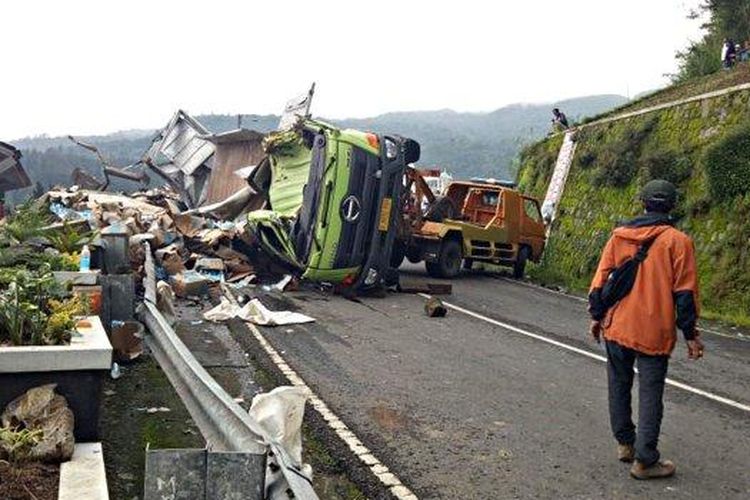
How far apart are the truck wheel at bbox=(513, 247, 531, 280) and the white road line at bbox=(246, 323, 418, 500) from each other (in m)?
10.9

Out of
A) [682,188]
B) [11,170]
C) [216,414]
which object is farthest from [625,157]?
[11,170]

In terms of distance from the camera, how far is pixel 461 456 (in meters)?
4.67

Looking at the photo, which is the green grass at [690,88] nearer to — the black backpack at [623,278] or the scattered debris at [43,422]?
the black backpack at [623,278]

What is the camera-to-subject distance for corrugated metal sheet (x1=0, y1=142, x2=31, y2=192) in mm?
22688

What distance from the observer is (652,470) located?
4.45m

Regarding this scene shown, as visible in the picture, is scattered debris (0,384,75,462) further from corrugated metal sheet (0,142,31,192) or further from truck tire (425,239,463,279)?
corrugated metal sheet (0,142,31,192)

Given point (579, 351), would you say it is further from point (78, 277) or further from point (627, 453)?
point (78, 277)

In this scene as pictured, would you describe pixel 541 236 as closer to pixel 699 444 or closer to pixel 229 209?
pixel 229 209

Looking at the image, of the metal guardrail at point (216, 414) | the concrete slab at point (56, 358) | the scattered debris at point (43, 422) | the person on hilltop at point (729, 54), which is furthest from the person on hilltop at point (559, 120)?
the scattered debris at point (43, 422)

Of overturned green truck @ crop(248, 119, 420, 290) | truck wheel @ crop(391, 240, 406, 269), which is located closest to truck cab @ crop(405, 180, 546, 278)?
truck wheel @ crop(391, 240, 406, 269)

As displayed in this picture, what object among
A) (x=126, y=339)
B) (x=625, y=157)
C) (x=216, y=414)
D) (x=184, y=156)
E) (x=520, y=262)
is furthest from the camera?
(x=184, y=156)

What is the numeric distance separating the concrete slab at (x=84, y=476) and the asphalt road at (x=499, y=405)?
1.71m

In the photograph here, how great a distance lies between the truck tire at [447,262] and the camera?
1524 cm

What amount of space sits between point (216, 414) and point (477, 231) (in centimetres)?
1294
